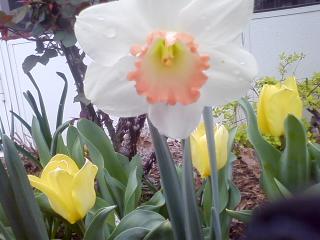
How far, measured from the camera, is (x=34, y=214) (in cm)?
64

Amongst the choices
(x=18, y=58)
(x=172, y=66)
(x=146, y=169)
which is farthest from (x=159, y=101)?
(x=18, y=58)

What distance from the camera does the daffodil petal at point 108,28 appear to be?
0.46 m

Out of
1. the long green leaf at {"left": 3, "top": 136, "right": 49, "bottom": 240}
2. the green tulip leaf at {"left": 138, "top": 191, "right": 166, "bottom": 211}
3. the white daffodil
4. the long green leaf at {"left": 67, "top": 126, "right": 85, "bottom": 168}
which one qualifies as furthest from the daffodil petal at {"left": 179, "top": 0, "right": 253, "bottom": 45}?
the long green leaf at {"left": 67, "top": 126, "right": 85, "bottom": 168}

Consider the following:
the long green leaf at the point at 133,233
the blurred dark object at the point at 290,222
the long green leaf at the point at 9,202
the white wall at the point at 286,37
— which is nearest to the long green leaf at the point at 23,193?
the long green leaf at the point at 9,202

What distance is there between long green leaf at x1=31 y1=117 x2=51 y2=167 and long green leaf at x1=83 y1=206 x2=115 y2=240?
0.31 meters

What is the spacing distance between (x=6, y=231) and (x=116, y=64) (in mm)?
432

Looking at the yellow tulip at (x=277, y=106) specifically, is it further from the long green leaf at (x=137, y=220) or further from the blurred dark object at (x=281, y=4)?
the blurred dark object at (x=281, y=4)

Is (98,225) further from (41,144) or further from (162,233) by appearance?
(41,144)

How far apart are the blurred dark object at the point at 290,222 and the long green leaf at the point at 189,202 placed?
0.38 m

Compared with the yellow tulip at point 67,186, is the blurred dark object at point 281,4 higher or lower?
higher

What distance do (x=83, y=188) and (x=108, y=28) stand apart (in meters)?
0.32

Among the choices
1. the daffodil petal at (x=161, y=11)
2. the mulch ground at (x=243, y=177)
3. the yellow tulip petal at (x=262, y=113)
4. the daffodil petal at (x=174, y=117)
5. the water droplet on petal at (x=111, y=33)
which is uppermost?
the daffodil petal at (x=161, y=11)

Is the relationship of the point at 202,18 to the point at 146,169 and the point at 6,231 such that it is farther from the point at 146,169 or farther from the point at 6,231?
the point at 146,169

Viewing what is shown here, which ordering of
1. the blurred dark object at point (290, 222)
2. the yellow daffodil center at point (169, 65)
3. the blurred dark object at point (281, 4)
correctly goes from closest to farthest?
1. the blurred dark object at point (290, 222)
2. the yellow daffodil center at point (169, 65)
3. the blurred dark object at point (281, 4)
